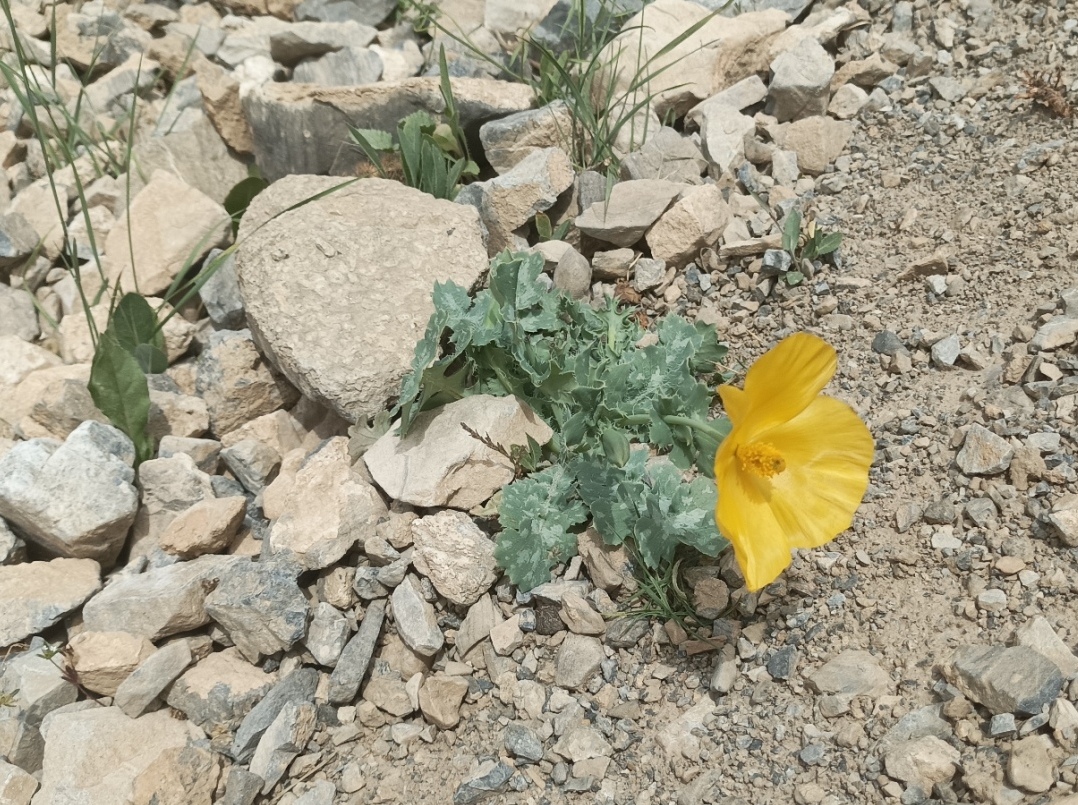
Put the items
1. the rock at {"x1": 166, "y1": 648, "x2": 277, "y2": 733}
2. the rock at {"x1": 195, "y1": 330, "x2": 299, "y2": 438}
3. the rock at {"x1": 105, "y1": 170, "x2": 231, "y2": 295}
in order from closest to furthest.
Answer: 1. the rock at {"x1": 166, "y1": 648, "x2": 277, "y2": 733}
2. the rock at {"x1": 195, "y1": 330, "x2": 299, "y2": 438}
3. the rock at {"x1": 105, "y1": 170, "x2": 231, "y2": 295}

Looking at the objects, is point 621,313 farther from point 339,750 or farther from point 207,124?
point 207,124

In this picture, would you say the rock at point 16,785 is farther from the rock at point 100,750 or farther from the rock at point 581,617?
the rock at point 581,617

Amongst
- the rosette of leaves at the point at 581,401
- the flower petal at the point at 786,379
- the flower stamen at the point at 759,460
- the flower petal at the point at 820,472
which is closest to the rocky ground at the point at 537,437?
the rosette of leaves at the point at 581,401

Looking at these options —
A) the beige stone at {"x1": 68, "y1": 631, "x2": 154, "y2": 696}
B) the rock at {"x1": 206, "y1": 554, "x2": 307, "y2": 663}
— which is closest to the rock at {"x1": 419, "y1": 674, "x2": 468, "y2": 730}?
the rock at {"x1": 206, "y1": 554, "x2": 307, "y2": 663}


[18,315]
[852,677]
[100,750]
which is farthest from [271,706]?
[18,315]

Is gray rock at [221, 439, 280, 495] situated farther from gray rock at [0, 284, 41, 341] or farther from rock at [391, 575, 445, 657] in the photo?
gray rock at [0, 284, 41, 341]

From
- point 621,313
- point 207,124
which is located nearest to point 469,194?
point 621,313
